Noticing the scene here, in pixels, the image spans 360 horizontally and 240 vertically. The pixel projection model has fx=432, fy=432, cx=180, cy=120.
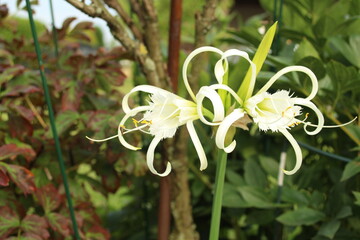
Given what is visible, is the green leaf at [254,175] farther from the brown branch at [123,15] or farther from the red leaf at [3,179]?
the red leaf at [3,179]

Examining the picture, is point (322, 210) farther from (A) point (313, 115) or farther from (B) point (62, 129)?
(B) point (62, 129)

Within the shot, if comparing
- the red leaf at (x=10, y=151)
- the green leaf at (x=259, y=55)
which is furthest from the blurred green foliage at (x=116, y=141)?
the green leaf at (x=259, y=55)

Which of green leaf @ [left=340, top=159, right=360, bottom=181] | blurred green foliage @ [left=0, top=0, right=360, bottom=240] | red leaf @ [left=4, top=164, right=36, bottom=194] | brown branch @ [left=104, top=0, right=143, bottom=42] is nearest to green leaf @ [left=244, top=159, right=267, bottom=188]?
blurred green foliage @ [left=0, top=0, right=360, bottom=240]

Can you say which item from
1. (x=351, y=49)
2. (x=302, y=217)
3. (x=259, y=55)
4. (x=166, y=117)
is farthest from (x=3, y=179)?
(x=351, y=49)


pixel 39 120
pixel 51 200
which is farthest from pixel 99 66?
pixel 51 200

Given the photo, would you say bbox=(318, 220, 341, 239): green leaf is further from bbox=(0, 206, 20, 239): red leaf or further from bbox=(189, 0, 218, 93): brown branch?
bbox=(0, 206, 20, 239): red leaf

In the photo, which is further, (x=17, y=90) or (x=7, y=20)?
(x=7, y=20)
